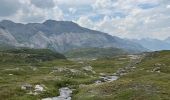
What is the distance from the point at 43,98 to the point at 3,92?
851 cm

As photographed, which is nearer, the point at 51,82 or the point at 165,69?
the point at 51,82

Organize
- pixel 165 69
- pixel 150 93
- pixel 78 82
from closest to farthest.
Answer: pixel 150 93
pixel 78 82
pixel 165 69

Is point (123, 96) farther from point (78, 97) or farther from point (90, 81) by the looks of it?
point (90, 81)

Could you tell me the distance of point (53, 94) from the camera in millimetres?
80375

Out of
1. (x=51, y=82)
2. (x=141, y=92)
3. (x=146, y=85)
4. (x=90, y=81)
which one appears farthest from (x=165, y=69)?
(x=141, y=92)

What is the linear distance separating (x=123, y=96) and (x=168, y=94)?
8079 millimetres


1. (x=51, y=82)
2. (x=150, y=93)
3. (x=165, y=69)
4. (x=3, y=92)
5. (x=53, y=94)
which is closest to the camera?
(x=150, y=93)

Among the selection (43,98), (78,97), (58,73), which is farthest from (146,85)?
(58,73)

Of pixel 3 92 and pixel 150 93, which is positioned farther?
pixel 3 92

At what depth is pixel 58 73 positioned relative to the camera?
450 feet

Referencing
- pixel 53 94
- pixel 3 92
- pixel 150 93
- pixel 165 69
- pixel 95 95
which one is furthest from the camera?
pixel 165 69

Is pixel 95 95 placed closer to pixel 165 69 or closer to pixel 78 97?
pixel 78 97

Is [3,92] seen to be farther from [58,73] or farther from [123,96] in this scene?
[58,73]

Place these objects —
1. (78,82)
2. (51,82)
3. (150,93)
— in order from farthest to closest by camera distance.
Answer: (78,82)
(51,82)
(150,93)
